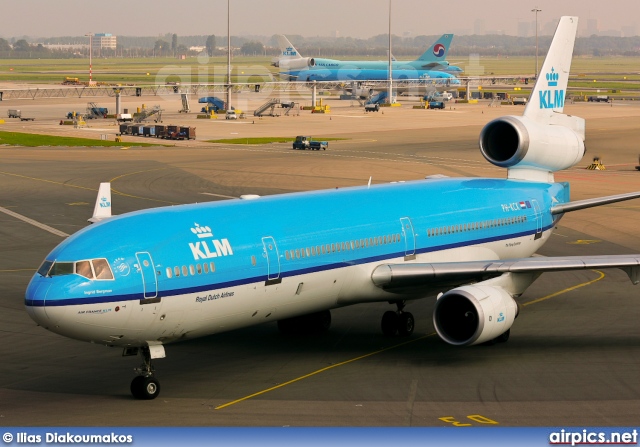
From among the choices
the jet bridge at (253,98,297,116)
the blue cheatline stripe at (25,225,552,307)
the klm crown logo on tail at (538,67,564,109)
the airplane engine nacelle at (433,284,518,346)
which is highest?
the klm crown logo on tail at (538,67,564,109)

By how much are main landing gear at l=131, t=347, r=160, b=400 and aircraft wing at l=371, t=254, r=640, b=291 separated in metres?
8.10

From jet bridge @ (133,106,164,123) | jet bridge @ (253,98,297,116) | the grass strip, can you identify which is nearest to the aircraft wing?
the grass strip

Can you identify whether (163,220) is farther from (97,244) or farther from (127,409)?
(127,409)

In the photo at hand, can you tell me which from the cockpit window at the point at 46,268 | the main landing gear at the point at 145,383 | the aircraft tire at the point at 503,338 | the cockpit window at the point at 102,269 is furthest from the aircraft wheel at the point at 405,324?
the cockpit window at the point at 46,268

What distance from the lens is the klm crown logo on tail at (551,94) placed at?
1608 inches

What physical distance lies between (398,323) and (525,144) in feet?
31.1

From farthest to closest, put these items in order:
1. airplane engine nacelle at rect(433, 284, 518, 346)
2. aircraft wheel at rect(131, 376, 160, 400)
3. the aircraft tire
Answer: the aircraft tire → airplane engine nacelle at rect(433, 284, 518, 346) → aircraft wheel at rect(131, 376, 160, 400)

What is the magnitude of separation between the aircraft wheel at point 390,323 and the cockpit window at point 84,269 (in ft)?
38.3

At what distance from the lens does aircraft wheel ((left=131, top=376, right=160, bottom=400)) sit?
25703 mm

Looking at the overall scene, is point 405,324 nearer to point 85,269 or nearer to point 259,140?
point 85,269

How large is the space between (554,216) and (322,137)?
7165 cm

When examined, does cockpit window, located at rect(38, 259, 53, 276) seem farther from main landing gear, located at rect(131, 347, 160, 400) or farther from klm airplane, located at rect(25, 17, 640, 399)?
main landing gear, located at rect(131, 347, 160, 400)

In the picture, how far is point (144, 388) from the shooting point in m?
25.7

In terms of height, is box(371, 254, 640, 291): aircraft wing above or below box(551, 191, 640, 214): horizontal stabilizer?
below
